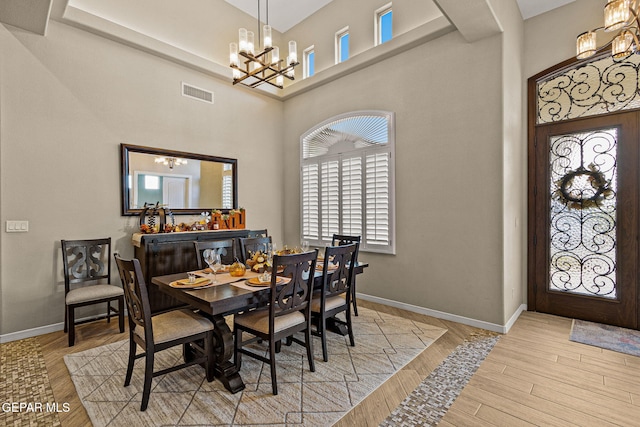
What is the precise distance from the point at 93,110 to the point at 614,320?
22.7ft

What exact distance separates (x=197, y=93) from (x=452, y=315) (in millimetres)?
4933

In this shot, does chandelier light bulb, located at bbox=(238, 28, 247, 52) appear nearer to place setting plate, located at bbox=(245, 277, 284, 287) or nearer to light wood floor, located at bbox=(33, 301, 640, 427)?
place setting plate, located at bbox=(245, 277, 284, 287)

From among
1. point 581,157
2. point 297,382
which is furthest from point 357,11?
point 297,382

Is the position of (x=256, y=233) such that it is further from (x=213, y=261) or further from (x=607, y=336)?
(x=607, y=336)

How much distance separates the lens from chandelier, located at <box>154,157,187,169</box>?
4498mm

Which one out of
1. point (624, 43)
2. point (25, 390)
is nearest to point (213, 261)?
point (25, 390)

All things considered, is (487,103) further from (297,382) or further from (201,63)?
(201,63)

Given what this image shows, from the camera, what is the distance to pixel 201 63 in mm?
4820

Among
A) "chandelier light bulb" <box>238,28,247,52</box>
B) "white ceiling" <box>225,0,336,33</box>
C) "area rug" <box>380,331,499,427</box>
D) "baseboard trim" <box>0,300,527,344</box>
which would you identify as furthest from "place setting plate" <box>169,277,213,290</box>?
"white ceiling" <box>225,0,336,33</box>

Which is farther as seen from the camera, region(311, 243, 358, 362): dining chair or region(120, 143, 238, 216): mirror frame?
region(120, 143, 238, 216): mirror frame

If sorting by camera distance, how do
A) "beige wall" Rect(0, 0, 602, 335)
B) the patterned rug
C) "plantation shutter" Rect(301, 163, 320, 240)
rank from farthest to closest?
"plantation shutter" Rect(301, 163, 320, 240)
"beige wall" Rect(0, 0, 602, 335)
the patterned rug

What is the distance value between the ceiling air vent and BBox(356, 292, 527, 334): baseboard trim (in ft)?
13.1

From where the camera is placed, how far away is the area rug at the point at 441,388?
213 centimetres

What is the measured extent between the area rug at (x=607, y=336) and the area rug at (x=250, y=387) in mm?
1723
